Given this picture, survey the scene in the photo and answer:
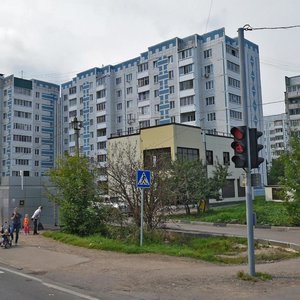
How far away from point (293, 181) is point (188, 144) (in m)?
23.1

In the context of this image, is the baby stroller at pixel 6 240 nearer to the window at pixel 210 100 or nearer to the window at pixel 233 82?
the window at pixel 210 100

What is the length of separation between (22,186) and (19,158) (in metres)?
70.2

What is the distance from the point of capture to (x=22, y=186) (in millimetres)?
22031

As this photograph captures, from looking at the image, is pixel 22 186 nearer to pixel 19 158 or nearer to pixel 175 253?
pixel 175 253

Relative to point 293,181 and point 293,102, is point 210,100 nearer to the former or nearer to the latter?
point 293,102

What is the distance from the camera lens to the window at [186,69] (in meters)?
66.4

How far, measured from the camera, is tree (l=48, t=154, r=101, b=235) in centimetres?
1791

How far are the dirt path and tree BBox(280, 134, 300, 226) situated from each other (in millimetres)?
8947

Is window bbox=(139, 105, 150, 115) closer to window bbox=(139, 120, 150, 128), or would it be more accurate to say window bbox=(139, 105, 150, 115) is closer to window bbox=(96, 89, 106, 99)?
window bbox=(139, 120, 150, 128)

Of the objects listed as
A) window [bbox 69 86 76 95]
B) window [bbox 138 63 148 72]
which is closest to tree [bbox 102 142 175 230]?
window [bbox 138 63 148 72]

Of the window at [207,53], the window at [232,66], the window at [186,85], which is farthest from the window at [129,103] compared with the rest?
the window at [232,66]

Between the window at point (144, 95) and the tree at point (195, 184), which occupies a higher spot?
the window at point (144, 95)

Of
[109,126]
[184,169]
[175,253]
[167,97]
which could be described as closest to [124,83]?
[109,126]

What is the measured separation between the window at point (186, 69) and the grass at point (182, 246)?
51.4 m
